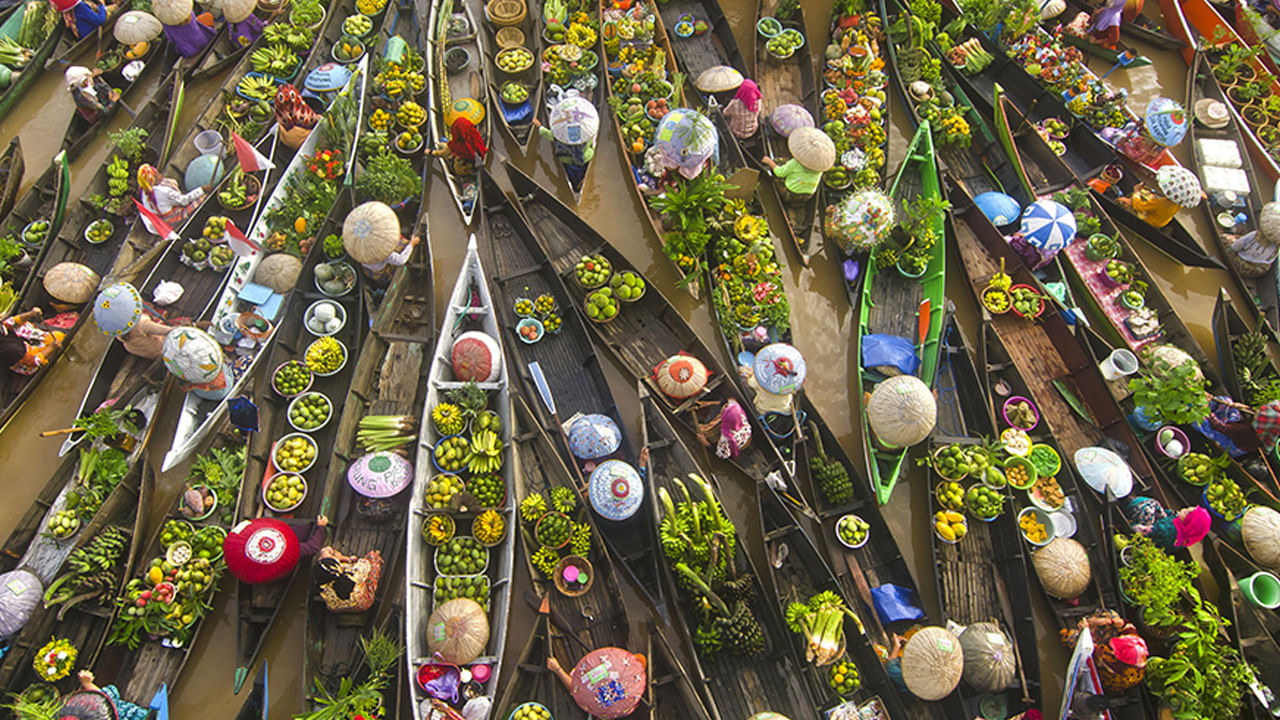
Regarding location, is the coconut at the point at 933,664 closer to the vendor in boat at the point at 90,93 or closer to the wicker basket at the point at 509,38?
the wicker basket at the point at 509,38

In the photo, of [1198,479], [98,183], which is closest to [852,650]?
[1198,479]

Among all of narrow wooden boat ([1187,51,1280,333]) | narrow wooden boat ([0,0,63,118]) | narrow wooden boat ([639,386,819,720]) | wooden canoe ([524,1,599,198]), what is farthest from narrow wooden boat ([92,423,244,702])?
narrow wooden boat ([1187,51,1280,333])

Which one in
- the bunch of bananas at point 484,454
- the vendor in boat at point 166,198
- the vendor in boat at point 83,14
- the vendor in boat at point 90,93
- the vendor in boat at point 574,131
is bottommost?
the bunch of bananas at point 484,454

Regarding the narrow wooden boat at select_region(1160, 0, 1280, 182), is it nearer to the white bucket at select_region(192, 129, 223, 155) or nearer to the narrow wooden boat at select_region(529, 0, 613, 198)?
the narrow wooden boat at select_region(529, 0, 613, 198)

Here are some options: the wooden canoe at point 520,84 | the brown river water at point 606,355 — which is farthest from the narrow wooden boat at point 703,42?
the wooden canoe at point 520,84

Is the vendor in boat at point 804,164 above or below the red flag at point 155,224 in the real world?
above

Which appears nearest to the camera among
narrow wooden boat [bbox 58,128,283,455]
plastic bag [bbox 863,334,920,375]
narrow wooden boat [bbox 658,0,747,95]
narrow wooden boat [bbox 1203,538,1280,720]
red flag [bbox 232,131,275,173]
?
narrow wooden boat [bbox 1203,538,1280,720]
